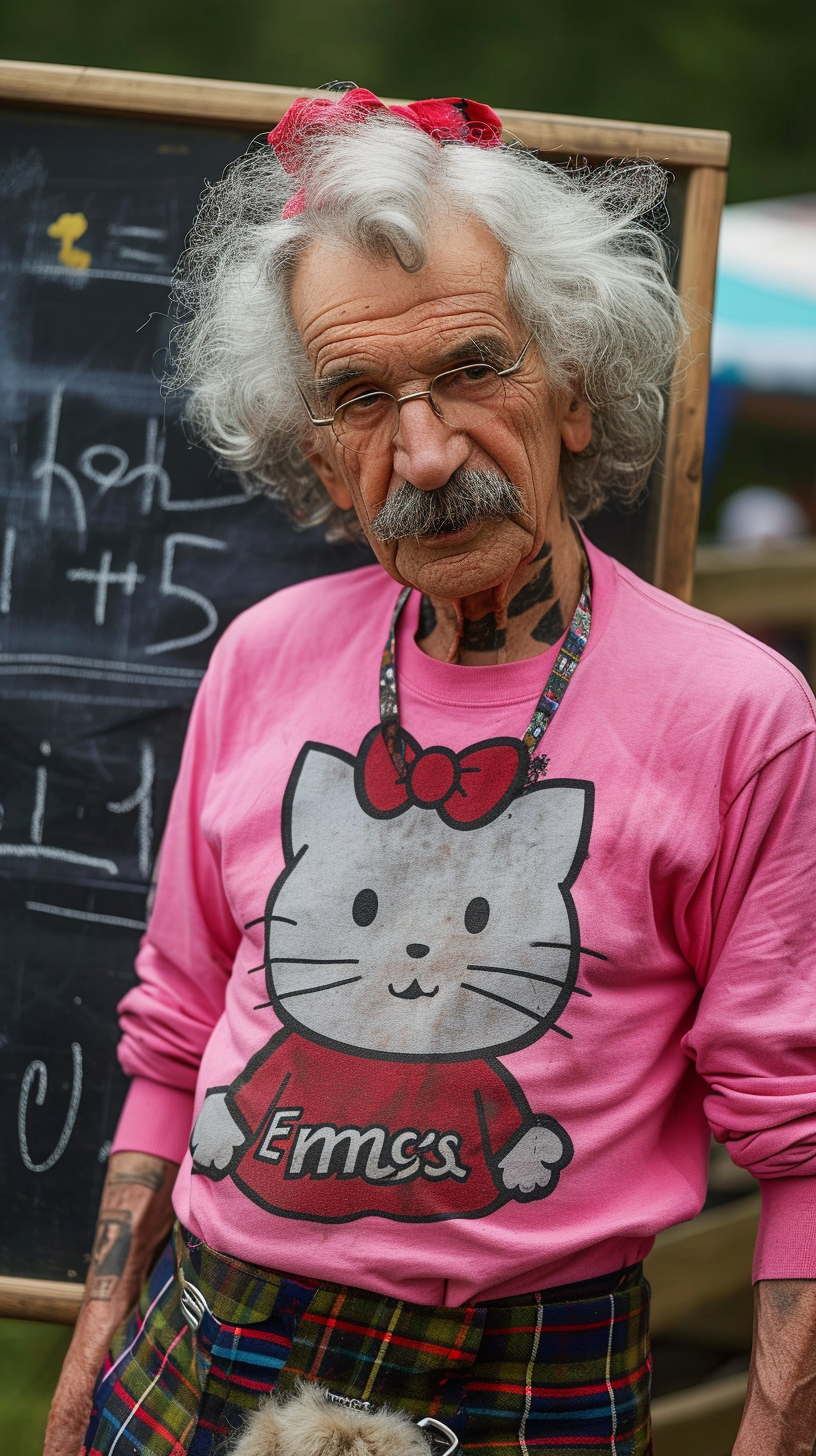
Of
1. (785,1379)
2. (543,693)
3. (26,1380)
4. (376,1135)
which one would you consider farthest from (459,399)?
(26,1380)

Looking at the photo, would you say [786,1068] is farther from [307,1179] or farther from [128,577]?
[128,577]

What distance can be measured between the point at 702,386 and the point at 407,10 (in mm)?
4262

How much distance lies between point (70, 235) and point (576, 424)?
35.1 inches

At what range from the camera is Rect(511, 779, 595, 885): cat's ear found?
1.45 m

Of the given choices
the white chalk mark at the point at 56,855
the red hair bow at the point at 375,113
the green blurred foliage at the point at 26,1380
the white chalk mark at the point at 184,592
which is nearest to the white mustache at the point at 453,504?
the red hair bow at the point at 375,113

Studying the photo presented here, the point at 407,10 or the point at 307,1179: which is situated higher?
the point at 407,10

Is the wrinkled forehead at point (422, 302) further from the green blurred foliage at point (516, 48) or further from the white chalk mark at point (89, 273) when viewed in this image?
the green blurred foliage at point (516, 48)

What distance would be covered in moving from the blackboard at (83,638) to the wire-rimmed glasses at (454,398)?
53cm

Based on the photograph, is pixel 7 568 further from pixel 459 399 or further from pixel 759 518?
pixel 759 518

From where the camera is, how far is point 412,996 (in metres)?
1.48

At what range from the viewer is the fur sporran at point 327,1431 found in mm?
1381

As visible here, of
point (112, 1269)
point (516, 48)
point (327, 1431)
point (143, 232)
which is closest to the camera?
point (327, 1431)

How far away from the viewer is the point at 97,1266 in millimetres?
1799

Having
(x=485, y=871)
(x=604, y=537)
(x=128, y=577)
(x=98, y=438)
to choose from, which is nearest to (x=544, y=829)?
(x=485, y=871)
